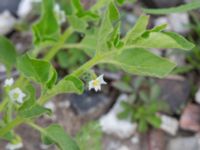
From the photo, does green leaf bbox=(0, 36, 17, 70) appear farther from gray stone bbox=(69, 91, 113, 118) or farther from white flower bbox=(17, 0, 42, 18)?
white flower bbox=(17, 0, 42, 18)

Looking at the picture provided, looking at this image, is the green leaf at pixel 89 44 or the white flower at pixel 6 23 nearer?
the green leaf at pixel 89 44

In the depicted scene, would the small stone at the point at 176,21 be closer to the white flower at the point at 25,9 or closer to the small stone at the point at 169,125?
the small stone at the point at 169,125

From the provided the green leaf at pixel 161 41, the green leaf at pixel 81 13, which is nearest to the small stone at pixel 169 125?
the green leaf at pixel 81 13

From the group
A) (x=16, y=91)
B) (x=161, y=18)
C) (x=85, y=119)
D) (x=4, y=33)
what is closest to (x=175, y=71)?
(x=161, y=18)

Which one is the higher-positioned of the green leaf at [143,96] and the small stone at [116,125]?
the green leaf at [143,96]

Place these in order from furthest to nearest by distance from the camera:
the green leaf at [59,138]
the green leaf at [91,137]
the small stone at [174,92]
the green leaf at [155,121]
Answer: the small stone at [174,92], the green leaf at [155,121], the green leaf at [91,137], the green leaf at [59,138]

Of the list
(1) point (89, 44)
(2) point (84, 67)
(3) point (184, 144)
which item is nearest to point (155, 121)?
(3) point (184, 144)
